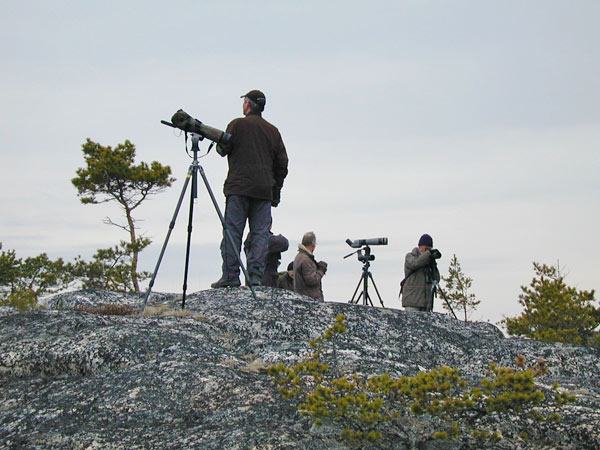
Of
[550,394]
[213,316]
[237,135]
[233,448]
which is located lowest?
[233,448]

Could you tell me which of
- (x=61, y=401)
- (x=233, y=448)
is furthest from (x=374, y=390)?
(x=61, y=401)

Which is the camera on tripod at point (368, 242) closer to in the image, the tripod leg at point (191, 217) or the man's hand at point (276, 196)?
the man's hand at point (276, 196)

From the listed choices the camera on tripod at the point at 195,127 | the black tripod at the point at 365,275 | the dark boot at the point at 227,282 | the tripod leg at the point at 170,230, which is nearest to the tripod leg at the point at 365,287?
the black tripod at the point at 365,275

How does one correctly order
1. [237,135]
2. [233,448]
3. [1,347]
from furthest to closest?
[237,135]
[1,347]
[233,448]

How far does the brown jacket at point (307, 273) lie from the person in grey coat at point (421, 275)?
5.45 ft

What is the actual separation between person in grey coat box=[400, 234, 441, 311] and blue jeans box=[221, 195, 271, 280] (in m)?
3.15

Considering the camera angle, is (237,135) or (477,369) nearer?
(477,369)

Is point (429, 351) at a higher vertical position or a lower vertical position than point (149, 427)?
higher

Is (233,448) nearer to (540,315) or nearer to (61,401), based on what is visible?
(61,401)

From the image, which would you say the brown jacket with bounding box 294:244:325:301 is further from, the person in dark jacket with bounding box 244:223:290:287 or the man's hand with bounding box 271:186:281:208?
the man's hand with bounding box 271:186:281:208

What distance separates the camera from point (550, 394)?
5461 millimetres

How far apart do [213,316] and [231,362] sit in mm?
1757

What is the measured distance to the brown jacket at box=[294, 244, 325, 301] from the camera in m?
11.0

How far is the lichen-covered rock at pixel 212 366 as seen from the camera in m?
4.82
